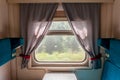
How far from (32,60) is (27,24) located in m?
0.66

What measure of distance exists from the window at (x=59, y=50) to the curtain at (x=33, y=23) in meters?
0.20

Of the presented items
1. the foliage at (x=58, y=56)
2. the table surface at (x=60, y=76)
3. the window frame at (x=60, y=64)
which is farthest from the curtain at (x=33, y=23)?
the table surface at (x=60, y=76)

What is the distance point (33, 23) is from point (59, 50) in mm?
687

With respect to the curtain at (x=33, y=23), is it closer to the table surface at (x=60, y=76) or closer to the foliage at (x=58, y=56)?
the foliage at (x=58, y=56)

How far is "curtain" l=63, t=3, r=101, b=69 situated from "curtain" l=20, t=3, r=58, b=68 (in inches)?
12.5

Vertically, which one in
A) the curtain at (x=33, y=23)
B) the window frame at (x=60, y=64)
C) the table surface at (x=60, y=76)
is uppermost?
the curtain at (x=33, y=23)

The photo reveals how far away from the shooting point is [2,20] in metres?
2.71

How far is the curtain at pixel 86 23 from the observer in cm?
295

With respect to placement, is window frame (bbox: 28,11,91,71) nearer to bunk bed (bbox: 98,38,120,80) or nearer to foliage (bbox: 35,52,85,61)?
foliage (bbox: 35,52,85,61)

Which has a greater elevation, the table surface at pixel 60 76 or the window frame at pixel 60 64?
the window frame at pixel 60 64

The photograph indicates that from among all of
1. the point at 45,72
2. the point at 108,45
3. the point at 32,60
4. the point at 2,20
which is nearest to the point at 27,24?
the point at 2,20

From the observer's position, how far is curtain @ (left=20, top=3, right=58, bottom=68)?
116 inches

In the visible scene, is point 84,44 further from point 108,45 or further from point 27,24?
point 27,24

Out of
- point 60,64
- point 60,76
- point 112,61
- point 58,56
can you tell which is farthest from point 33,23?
point 112,61
